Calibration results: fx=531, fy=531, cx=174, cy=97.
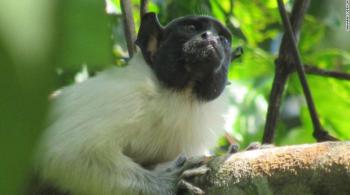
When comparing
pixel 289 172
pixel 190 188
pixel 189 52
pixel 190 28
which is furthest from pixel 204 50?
pixel 289 172

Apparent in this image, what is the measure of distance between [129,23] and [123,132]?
860 mm

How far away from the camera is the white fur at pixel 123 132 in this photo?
2189mm

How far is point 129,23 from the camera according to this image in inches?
119

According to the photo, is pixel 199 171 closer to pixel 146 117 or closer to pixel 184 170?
pixel 184 170

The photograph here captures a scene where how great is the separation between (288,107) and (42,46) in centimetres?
533

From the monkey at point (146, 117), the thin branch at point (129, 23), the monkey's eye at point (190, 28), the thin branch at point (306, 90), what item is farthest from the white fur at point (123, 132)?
the thin branch at point (306, 90)

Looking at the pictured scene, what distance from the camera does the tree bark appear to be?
4.61ft

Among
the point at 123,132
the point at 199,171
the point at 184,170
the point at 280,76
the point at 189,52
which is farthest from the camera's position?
the point at 280,76

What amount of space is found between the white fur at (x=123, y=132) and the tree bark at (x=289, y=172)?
65 cm

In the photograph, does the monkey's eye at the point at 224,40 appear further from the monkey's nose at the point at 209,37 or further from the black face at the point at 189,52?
the monkey's nose at the point at 209,37

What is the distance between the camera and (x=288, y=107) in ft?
17.9

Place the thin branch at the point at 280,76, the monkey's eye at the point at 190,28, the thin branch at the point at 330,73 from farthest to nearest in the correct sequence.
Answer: the thin branch at the point at 280,76, the thin branch at the point at 330,73, the monkey's eye at the point at 190,28

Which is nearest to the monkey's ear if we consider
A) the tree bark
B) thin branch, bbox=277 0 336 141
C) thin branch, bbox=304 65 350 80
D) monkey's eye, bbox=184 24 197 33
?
monkey's eye, bbox=184 24 197 33

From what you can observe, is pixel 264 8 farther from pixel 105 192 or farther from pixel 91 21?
pixel 91 21
